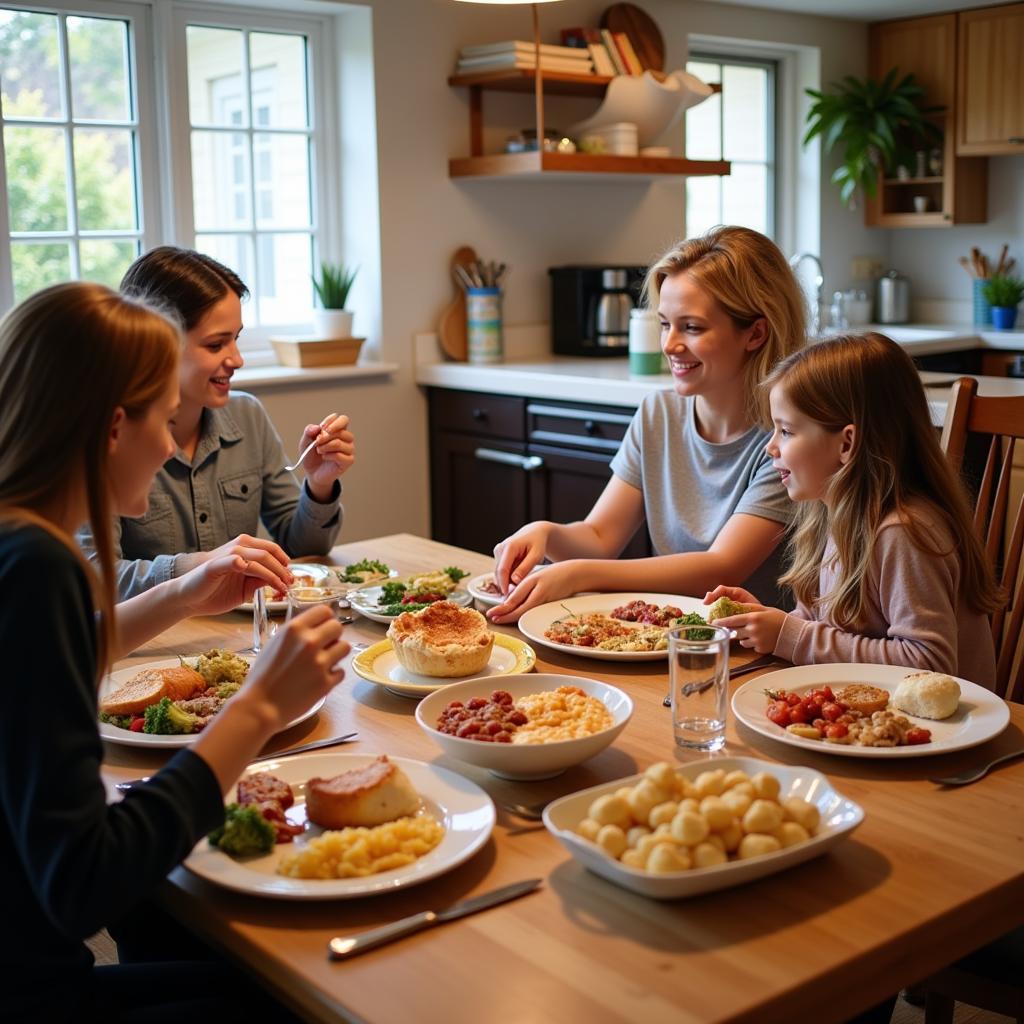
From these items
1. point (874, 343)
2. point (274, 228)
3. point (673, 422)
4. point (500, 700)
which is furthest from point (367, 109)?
point (500, 700)

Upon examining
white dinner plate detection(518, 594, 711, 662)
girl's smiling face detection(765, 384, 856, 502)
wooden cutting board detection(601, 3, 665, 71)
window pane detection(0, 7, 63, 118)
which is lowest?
white dinner plate detection(518, 594, 711, 662)

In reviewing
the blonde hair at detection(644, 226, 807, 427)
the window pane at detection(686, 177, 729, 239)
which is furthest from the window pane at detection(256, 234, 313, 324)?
the blonde hair at detection(644, 226, 807, 427)

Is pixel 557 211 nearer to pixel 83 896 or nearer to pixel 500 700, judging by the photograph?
pixel 500 700

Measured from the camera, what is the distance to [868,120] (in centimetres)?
527

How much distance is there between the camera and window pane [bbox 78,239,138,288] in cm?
366

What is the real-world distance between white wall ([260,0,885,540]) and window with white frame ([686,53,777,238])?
0.54 metres

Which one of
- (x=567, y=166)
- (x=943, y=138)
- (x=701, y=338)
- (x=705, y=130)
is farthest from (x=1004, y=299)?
(x=701, y=338)

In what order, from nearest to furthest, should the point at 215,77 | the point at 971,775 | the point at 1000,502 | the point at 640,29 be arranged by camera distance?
the point at 971,775, the point at 1000,502, the point at 215,77, the point at 640,29

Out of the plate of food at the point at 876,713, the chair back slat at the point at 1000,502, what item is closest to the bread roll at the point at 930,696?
the plate of food at the point at 876,713

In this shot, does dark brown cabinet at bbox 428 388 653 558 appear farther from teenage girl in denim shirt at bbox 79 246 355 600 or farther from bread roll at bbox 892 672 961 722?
bread roll at bbox 892 672 961 722

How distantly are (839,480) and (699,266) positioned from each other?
61 centimetres

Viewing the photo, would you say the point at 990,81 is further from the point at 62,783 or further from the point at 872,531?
the point at 62,783

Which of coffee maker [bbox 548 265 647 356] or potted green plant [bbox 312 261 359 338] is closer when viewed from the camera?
potted green plant [bbox 312 261 359 338]

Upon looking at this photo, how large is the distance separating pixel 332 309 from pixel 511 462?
0.75 metres
